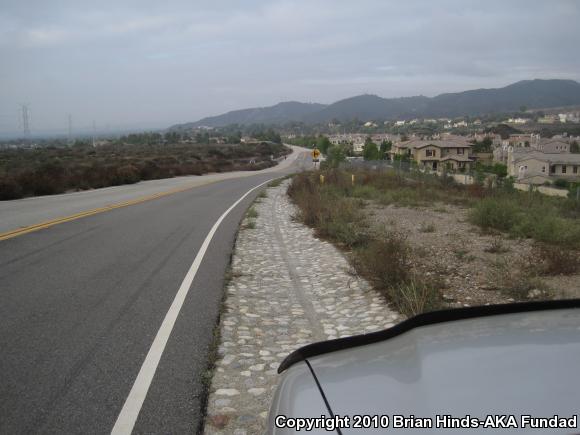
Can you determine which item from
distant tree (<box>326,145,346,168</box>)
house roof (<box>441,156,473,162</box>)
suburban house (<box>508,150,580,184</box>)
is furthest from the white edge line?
house roof (<box>441,156,473,162</box>)

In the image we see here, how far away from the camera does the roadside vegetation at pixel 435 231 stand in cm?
664

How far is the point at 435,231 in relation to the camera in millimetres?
12000

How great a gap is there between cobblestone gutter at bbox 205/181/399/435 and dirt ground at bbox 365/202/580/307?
1.17 metres

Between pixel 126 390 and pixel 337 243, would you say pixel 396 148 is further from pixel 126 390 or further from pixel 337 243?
pixel 126 390

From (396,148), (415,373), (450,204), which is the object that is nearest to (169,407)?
(415,373)

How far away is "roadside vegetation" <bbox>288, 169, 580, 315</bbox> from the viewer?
664 centimetres

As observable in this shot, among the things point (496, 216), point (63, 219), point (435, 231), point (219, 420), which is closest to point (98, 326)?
point (219, 420)

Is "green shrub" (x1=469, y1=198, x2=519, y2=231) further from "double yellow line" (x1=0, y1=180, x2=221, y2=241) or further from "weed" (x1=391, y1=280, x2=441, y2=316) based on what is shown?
"double yellow line" (x1=0, y1=180, x2=221, y2=241)

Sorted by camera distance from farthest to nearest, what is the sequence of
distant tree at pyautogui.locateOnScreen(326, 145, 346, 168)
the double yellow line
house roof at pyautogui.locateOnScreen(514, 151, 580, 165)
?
house roof at pyautogui.locateOnScreen(514, 151, 580, 165) → distant tree at pyautogui.locateOnScreen(326, 145, 346, 168) → the double yellow line

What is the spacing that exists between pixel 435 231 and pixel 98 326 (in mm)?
8548

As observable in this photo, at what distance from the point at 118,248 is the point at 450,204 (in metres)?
12.6

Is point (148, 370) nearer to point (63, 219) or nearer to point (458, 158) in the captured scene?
point (63, 219)

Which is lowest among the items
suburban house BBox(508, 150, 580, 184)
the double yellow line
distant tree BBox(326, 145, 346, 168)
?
suburban house BBox(508, 150, 580, 184)

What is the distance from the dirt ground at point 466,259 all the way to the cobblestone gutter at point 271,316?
1.17 m
